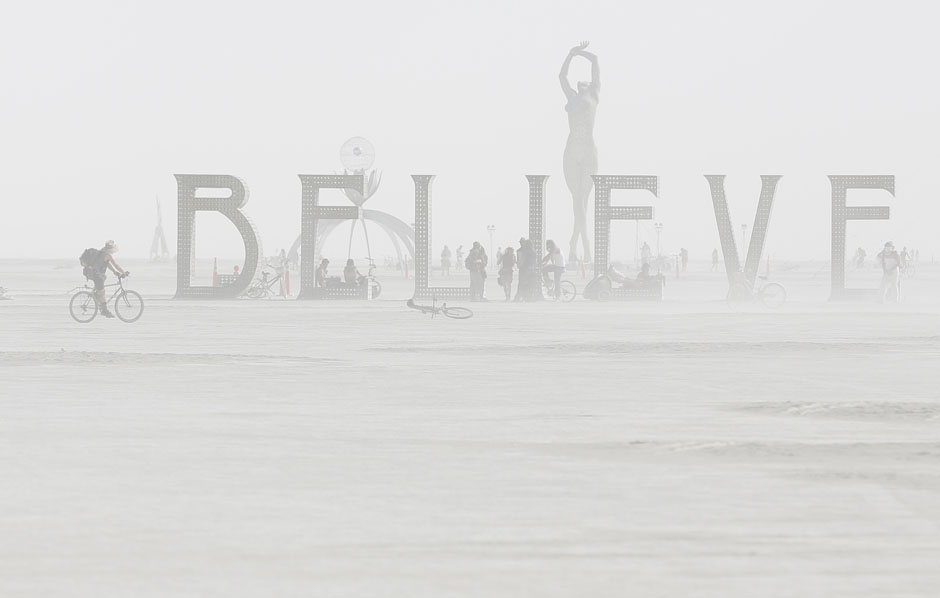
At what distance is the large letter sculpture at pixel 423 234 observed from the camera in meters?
45.4

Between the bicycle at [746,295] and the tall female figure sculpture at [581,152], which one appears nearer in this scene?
the bicycle at [746,295]

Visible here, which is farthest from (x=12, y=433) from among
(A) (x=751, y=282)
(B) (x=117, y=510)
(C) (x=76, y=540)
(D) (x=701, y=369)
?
(A) (x=751, y=282)

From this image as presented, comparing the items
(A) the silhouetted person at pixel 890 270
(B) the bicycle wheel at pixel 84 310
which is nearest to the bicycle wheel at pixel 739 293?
(A) the silhouetted person at pixel 890 270

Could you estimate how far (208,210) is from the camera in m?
45.2

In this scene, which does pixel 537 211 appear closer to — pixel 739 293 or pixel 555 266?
pixel 555 266

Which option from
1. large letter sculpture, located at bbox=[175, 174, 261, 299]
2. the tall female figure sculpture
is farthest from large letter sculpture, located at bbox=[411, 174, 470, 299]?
the tall female figure sculpture

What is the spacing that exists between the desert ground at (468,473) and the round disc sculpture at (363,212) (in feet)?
135

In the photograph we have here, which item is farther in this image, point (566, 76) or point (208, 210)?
point (566, 76)

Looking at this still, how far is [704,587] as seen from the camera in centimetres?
666

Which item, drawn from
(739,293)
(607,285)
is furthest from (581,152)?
(739,293)

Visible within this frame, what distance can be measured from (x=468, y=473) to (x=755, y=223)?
123 ft

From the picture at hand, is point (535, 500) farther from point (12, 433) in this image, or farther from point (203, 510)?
point (12, 433)

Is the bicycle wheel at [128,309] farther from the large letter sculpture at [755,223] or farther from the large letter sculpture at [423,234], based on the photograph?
the large letter sculpture at [755,223]

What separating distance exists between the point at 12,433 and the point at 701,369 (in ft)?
30.5
